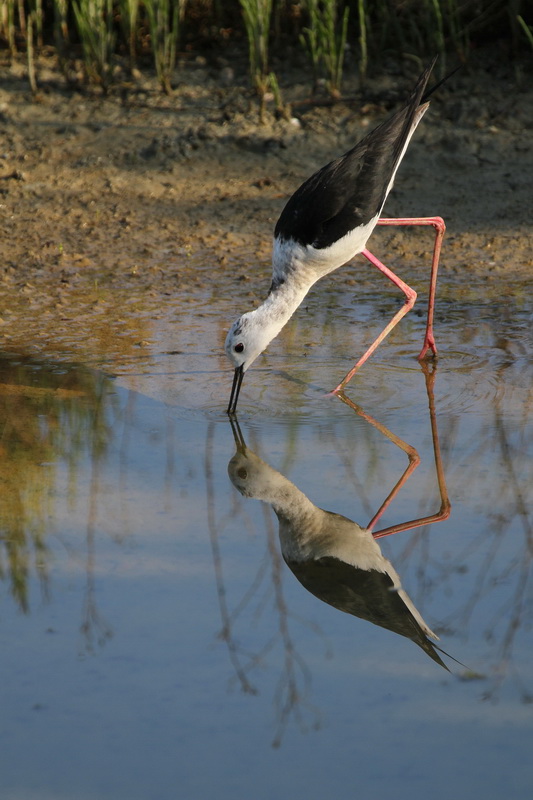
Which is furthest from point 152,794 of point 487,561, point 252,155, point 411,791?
point 252,155

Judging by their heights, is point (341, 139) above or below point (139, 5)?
below

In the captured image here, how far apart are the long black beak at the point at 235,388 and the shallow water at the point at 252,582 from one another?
74 mm

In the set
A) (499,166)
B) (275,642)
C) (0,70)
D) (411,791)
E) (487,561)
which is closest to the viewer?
(411,791)

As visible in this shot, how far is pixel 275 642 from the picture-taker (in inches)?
110

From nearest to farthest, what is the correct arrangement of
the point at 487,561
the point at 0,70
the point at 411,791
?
1. the point at 411,791
2. the point at 487,561
3. the point at 0,70

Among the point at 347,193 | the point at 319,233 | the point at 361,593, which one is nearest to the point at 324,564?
the point at 361,593

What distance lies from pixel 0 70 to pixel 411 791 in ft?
21.3

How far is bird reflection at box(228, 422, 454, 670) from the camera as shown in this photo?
9.69 ft

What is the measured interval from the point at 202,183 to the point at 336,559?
4.03 meters

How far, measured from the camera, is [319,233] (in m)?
4.45

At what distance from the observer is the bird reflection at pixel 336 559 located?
295 centimetres

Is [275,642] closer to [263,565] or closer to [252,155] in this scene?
[263,565]

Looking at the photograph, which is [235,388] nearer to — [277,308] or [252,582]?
[277,308]

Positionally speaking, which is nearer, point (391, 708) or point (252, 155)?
point (391, 708)
